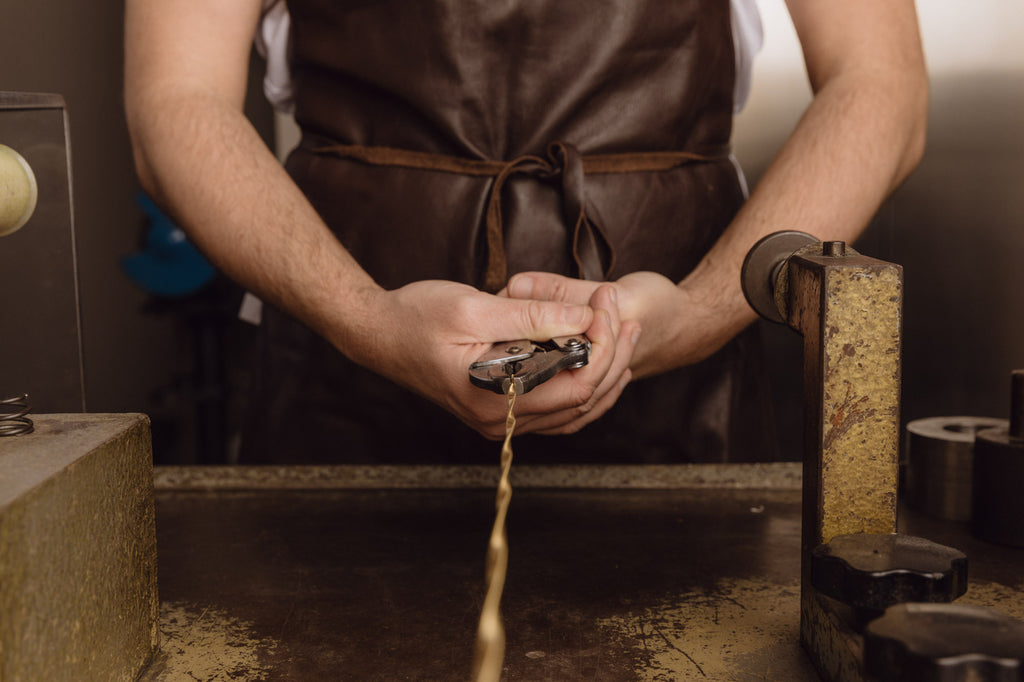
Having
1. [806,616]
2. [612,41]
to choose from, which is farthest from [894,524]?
[612,41]

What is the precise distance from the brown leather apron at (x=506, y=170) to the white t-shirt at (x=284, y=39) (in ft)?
0.18

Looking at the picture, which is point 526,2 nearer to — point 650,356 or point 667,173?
point 667,173

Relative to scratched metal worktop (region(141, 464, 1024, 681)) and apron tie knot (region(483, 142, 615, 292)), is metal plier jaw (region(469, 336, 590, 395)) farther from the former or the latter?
apron tie knot (region(483, 142, 615, 292))

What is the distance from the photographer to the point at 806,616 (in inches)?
26.3

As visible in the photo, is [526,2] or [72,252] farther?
[526,2]

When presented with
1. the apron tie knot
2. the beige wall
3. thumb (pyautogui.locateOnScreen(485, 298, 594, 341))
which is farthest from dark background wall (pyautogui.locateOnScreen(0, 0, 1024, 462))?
thumb (pyautogui.locateOnScreen(485, 298, 594, 341))

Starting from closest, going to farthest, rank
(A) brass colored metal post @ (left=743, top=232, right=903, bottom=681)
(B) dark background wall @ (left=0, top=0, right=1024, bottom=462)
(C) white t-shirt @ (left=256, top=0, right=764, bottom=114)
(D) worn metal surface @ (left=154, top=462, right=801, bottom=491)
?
(A) brass colored metal post @ (left=743, top=232, right=903, bottom=681) < (D) worn metal surface @ (left=154, top=462, right=801, bottom=491) < (C) white t-shirt @ (left=256, top=0, right=764, bottom=114) < (B) dark background wall @ (left=0, top=0, right=1024, bottom=462)

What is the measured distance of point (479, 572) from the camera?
0.82 meters

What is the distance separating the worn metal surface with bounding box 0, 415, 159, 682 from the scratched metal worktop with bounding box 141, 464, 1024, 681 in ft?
0.23

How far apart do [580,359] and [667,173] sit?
58 centimetres

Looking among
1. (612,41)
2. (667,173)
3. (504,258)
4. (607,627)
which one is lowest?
(607,627)

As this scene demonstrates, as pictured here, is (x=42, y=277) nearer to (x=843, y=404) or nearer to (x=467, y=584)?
(x=467, y=584)

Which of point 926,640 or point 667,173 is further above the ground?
point 667,173

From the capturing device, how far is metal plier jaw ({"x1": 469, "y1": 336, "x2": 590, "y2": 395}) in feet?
2.24
